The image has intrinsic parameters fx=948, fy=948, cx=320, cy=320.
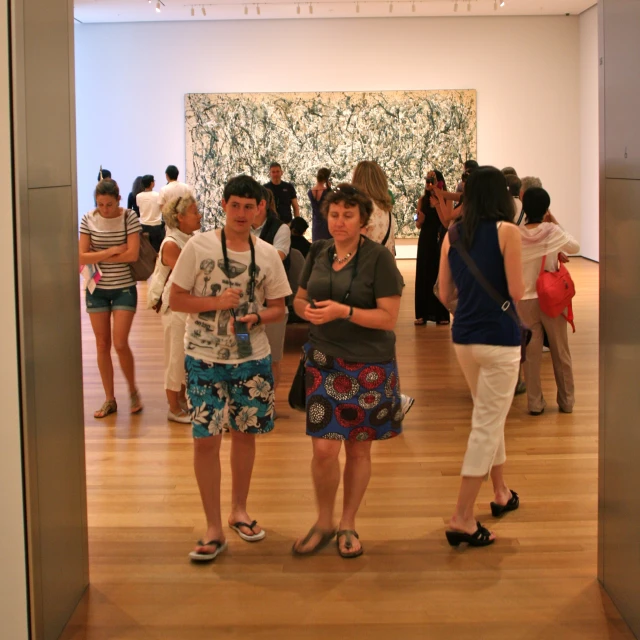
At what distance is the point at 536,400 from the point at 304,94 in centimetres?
1439

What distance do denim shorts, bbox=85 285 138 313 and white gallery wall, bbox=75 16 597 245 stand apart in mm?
14033

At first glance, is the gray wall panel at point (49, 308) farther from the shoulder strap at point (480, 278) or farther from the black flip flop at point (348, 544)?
the shoulder strap at point (480, 278)

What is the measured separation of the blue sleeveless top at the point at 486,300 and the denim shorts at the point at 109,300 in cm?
327

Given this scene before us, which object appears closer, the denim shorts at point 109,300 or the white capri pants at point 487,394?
the white capri pants at point 487,394

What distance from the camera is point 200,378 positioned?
14.0ft

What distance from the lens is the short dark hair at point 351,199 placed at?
4.17 metres

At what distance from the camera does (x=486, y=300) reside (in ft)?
14.2

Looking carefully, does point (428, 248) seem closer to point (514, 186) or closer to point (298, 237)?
point (298, 237)

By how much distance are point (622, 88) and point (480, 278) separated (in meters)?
1.07

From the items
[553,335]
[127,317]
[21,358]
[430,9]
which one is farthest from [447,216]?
[430,9]

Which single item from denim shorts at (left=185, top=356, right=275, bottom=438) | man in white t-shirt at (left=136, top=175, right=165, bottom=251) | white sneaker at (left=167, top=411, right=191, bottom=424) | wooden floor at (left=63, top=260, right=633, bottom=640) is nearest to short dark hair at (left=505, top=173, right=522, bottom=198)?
wooden floor at (left=63, top=260, right=633, bottom=640)

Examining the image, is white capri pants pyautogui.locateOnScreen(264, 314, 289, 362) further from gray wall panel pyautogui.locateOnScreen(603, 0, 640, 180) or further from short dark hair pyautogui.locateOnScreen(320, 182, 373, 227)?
gray wall panel pyautogui.locateOnScreen(603, 0, 640, 180)

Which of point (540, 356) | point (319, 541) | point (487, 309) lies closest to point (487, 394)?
point (487, 309)

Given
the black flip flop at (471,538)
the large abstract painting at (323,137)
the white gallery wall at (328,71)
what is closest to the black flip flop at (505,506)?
the black flip flop at (471,538)
